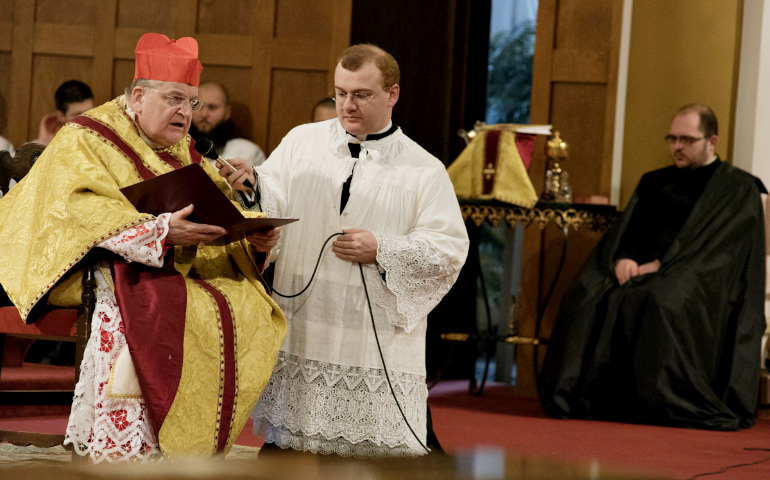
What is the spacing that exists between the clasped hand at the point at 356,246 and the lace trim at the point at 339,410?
379 millimetres

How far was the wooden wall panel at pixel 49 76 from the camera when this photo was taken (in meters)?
5.68

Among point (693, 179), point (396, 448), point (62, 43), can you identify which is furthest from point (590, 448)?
point (62, 43)

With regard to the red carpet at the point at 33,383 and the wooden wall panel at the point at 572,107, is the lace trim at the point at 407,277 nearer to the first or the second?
the red carpet at the point at 33,383

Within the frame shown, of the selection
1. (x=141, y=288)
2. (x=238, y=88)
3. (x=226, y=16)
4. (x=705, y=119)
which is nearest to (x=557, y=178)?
(x=705, y=119)

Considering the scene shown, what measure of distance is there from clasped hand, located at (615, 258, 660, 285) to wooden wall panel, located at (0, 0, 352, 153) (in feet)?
7.00

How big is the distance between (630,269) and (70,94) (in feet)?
11.0

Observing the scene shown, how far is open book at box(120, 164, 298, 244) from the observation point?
8.38ft

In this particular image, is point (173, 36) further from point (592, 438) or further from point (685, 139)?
point (592, 438)

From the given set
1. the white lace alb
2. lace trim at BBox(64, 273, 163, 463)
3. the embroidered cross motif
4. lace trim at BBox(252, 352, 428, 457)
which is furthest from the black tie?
the embroidered cross motif

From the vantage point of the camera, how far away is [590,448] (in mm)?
3803

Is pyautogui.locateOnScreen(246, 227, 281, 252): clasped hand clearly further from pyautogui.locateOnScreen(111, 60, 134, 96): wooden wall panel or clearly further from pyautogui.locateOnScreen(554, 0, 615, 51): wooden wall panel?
pyautogui.locateOnScreen(554, 0, 615, 51): wooden wall panel

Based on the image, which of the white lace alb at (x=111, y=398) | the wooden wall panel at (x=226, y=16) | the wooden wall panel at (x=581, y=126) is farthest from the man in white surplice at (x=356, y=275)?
the wooden wall panel at (x=226, y=16)

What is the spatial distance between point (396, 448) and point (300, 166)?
3.40ft

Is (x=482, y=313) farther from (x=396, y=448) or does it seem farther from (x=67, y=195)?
(x=67, y=195)
